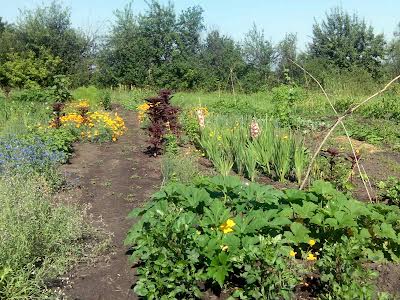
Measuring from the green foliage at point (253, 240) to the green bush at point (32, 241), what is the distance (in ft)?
1.94

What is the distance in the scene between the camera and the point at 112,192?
19.2 ft

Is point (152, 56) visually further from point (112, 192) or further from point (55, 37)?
point (112, 192)

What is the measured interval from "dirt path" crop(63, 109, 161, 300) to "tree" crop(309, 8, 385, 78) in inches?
921

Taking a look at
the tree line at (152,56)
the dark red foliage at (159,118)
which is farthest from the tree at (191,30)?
the dark red foliage at (159,118)

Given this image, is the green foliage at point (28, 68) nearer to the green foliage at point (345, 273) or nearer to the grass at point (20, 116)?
the grass at point (20, 116)

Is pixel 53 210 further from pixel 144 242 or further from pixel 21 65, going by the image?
pixel 21 65

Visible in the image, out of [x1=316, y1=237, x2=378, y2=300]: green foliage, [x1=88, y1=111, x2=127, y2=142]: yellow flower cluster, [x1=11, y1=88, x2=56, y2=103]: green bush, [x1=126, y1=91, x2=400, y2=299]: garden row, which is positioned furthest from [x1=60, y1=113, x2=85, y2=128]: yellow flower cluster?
[x1=316, y1=237, x2=378, y2=300]: green foliage

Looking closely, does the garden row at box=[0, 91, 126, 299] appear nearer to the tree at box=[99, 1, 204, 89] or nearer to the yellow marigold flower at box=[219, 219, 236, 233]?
the yellow marigold flower at box=[219, 219, 236, 233]

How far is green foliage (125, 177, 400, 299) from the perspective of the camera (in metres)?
3.03

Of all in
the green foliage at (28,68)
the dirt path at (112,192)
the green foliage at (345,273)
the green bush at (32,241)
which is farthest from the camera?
the green foliage at (28,68)

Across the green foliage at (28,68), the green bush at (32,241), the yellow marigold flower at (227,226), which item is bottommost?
the green bush at (32,241)

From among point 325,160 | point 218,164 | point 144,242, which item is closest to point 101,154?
point 218,164

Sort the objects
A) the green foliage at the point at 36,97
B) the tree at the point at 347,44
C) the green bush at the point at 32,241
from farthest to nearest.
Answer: the tree at the point at 347,44, the green foliage at the point at 36,97, the green bush at the point at 32,241

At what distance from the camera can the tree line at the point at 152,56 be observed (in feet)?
81.1
